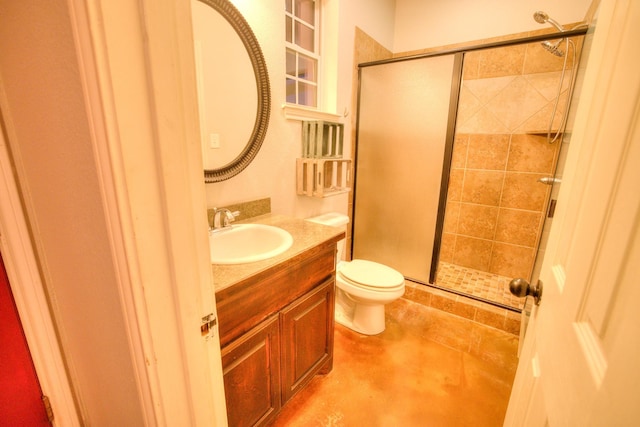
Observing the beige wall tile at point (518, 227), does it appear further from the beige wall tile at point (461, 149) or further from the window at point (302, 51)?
the window at point (302, 51)

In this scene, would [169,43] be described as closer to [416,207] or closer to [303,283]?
[303,283]

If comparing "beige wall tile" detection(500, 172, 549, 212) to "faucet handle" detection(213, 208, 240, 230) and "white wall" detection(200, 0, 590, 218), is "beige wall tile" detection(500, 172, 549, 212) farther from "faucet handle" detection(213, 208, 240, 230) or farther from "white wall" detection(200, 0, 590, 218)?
"faucet handle" detection(213, 208, 240, 230)

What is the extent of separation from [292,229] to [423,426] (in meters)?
1.10

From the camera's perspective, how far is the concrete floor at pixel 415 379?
1292 mm

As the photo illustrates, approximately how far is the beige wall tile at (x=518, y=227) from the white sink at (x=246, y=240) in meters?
2.16

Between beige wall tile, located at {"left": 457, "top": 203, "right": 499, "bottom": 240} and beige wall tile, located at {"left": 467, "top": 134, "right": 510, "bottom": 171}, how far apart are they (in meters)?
0.37

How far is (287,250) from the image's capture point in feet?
3.45

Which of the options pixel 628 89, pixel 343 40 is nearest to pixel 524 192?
pixel 343 40

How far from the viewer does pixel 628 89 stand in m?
0.37

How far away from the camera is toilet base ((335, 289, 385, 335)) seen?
71.6 inches

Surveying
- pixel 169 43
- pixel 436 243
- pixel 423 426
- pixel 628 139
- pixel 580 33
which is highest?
pixel 580 33

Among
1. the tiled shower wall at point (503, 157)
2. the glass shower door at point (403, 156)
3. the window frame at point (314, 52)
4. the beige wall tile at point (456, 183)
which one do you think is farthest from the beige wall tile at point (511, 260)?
the window frame at point (314, 52)

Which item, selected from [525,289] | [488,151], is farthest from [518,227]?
[525,289]

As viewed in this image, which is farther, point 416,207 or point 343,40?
point 416,207
